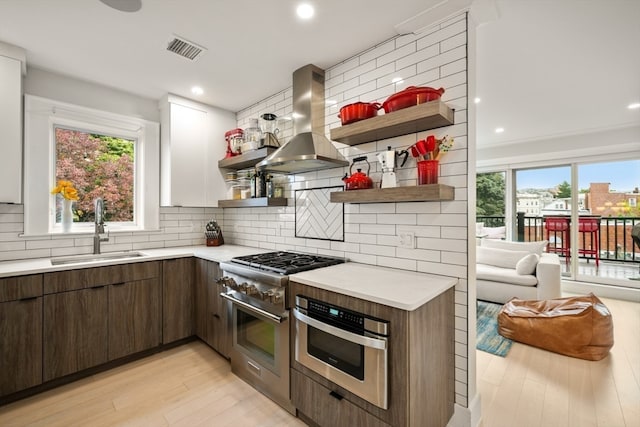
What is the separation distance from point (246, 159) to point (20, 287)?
196cm

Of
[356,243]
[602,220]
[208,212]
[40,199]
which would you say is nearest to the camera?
[356,243]

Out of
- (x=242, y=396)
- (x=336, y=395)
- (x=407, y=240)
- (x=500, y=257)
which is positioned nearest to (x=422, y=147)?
(x=407, y=240)

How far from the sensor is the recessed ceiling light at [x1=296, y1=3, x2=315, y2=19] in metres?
1.80

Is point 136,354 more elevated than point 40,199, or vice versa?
point 40,199

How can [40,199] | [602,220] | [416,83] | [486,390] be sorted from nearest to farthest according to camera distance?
[416,83] < [486,390] < [40,199] < [602,220]

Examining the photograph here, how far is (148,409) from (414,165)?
2.45 m

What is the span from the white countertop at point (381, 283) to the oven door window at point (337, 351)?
0.27 meters

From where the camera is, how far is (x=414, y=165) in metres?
1.98

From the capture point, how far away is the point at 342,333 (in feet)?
4.98

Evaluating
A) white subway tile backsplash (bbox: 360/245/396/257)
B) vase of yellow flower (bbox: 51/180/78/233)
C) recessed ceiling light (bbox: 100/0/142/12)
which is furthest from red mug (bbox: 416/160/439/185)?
vase of yellow flower (bbox: 51/180/78/233)

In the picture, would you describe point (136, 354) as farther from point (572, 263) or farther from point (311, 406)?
point (572, 263)

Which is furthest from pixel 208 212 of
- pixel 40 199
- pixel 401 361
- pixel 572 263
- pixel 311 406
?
pixel 572 263

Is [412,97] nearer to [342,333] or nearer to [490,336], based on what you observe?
[342,333]

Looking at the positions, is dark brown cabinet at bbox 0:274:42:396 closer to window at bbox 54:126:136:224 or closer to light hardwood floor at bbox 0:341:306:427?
light hardwood floor at bbox 0:341:306:427
